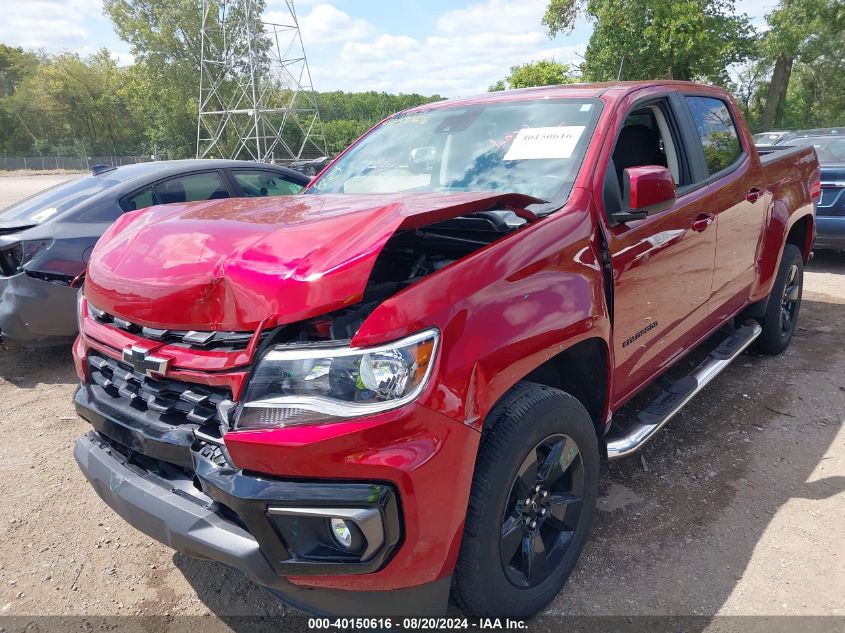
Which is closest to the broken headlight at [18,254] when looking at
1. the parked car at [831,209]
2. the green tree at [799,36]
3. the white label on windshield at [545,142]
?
the white label on windshield at [545,142]

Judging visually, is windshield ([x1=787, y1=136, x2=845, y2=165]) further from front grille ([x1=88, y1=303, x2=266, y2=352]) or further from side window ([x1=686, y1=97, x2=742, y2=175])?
front grille ([x1=88, y1=303, x2=266, y2=352])

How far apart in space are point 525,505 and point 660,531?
1005 millimetres

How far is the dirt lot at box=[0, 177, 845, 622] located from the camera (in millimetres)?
2406

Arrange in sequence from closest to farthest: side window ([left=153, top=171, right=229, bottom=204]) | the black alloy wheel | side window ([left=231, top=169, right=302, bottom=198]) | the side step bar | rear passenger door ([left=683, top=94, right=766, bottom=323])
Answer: the black alloy wheel < the side step bar < rear passenger door ([left=683, top=94, right=766, bottom=323]) < side window ([left=153, top=171, right=229, bottom=204]) < side window ([left=231, top=169, right=302, bottom=198])

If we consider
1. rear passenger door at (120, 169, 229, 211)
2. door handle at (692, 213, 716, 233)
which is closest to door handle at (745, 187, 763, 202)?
door handle at (692, 213, 716, 233)

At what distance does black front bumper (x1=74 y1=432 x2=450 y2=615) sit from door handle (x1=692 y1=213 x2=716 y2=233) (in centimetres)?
229

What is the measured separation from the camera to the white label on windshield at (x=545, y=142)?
2.74 metres

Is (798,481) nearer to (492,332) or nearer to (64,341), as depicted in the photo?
(492,332)

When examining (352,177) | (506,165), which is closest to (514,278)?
(506,165)

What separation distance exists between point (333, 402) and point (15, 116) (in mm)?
78596

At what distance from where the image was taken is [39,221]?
4711mm

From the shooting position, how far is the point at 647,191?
2.45 metres

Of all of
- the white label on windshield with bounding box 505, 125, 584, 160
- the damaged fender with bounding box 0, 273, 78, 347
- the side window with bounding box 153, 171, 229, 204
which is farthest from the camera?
the side window with bounding box 153, 171, 229, 204

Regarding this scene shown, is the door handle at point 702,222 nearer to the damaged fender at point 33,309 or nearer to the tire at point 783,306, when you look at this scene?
the tire at point 783,306
